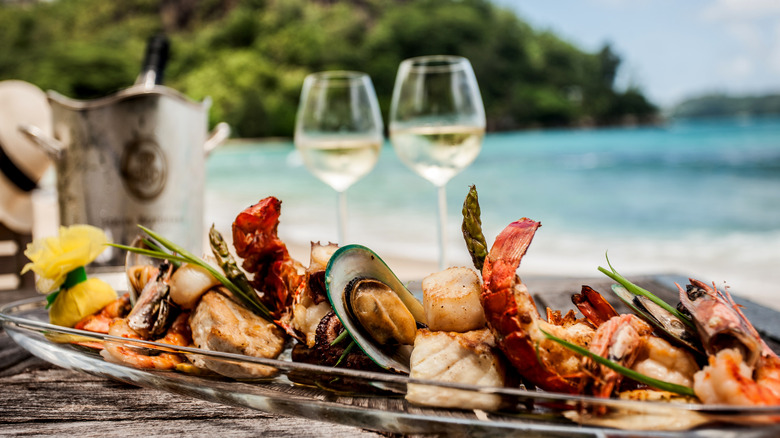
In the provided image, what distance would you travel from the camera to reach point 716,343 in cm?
53

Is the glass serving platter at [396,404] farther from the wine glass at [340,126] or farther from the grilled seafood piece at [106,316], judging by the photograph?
the wine glass at [340,126]

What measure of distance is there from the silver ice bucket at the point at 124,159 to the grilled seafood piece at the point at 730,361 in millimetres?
1072

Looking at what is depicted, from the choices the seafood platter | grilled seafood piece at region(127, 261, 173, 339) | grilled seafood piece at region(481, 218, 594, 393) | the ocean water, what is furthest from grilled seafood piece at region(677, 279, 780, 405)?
the ocean water

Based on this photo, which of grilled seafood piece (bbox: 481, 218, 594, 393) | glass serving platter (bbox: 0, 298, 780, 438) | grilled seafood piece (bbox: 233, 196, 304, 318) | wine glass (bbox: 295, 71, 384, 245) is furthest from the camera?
wine glass (bbox: 295, 71, 384, 245)

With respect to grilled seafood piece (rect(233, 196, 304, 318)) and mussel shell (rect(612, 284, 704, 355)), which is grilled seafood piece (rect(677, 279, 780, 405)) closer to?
mussel shell (rect(612, 284, 704, 355))

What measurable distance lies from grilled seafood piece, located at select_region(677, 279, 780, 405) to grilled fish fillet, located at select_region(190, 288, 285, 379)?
45 cm

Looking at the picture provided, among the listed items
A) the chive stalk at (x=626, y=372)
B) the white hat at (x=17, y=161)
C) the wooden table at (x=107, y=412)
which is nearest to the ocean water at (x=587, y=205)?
the white hat at (x=17, y=161)

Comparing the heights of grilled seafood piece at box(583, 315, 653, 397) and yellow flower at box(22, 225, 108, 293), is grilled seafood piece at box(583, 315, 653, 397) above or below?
below

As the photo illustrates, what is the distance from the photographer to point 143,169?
129 centimetres

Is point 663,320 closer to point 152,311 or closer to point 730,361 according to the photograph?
point 730,361

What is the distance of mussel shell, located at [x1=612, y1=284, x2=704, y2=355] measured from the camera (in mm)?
583

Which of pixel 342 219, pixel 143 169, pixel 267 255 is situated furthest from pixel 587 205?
pixel 267 255

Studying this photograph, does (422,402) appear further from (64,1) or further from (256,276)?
(64,1)

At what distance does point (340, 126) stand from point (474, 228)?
106 cm
